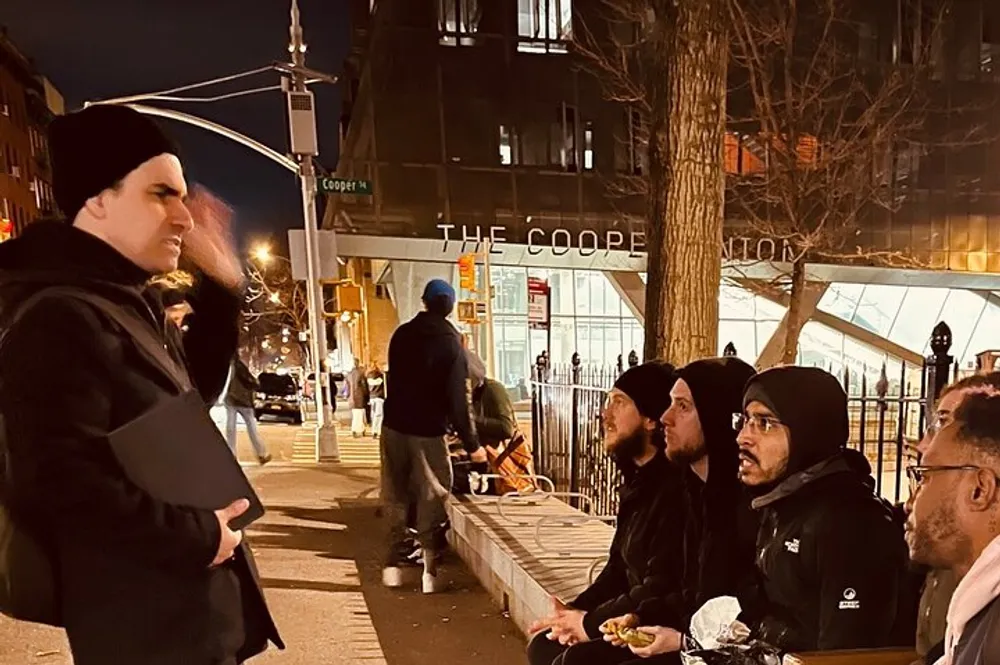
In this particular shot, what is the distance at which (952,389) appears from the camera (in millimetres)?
2562

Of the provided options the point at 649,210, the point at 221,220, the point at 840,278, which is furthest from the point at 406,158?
the point at 221,220

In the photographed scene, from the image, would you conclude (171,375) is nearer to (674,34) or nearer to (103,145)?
(103,145)

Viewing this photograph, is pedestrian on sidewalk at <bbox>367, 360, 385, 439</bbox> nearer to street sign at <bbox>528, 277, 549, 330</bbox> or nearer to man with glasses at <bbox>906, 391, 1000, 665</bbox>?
street sign at <bbox>528, 277, 549, 330</bbox>

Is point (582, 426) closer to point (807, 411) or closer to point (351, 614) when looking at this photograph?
point (351, 614)

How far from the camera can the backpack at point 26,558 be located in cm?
172

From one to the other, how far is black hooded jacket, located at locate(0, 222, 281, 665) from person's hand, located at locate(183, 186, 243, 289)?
330mm

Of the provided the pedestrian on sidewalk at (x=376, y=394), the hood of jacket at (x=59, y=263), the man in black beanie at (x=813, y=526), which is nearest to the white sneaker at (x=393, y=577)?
the man in black beanie at (x=813, y=526)

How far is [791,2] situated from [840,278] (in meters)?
14.8

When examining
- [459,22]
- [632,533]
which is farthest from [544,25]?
[632,533]

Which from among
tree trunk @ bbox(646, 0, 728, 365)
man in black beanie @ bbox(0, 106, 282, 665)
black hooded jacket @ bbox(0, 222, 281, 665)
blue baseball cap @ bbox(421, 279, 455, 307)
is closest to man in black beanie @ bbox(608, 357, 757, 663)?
man in black beanie @ bbox(0, 106, 282, 665)

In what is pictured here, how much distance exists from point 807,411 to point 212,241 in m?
1.93

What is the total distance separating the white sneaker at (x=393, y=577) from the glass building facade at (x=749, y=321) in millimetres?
14993

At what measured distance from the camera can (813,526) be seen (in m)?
2.41

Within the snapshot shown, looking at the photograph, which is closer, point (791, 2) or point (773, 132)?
point (791, 2)
